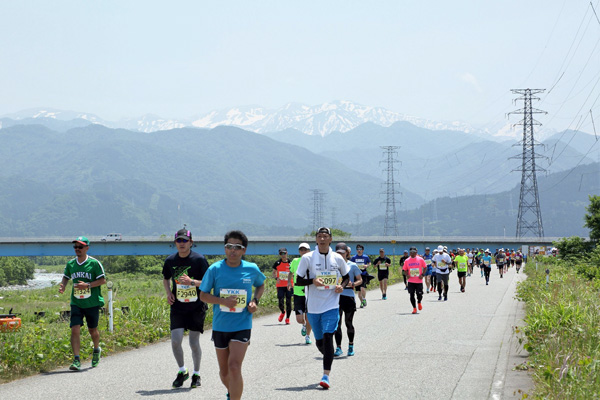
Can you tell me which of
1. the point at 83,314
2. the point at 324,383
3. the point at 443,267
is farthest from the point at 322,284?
the point at 443,267

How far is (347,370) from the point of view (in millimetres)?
10742

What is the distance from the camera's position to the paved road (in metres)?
9.08

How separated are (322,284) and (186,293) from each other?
69.4 inches

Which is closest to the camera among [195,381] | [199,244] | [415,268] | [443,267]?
[195,381]

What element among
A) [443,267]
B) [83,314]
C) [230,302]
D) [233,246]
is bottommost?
[83,314]

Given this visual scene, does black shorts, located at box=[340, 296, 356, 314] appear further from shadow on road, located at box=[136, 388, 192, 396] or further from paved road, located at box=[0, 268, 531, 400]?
shadow on road, located at box=[136, 388, 192, 396]

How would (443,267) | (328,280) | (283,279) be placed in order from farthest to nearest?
(443,267), (283,279), (328,280)

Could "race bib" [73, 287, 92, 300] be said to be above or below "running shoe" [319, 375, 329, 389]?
above

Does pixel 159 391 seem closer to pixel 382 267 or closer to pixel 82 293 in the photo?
pixel 82 293

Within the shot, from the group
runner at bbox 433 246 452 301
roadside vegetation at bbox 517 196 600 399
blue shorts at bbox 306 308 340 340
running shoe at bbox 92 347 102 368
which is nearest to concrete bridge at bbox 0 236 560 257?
runner at bbox 433 246 452 301

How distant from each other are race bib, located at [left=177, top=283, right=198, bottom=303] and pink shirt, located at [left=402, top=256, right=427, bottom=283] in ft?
37.7

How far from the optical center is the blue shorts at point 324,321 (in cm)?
999

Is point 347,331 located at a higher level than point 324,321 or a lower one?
lower

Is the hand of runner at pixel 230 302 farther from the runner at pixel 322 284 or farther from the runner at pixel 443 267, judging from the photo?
the runner at pixel 443 267
